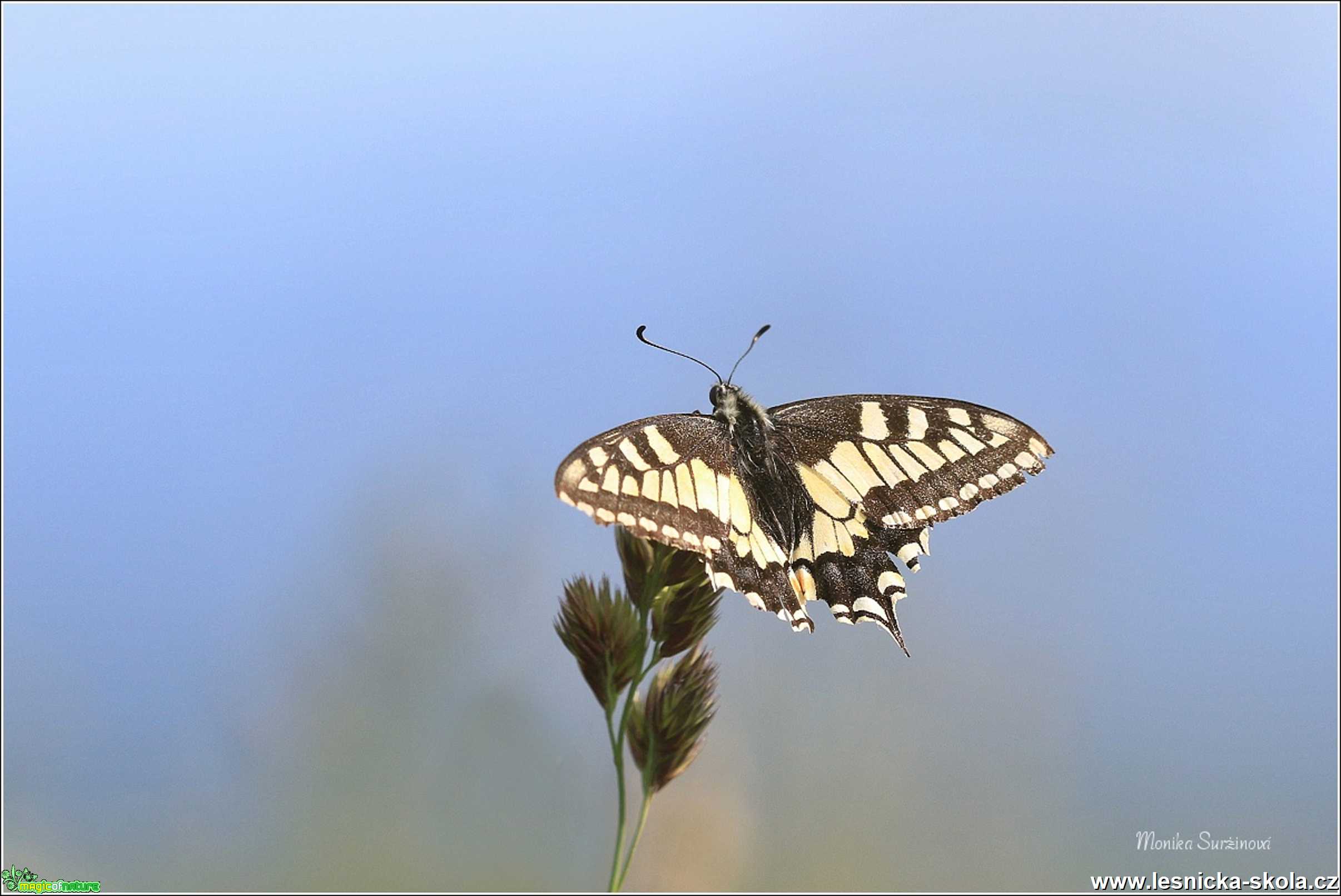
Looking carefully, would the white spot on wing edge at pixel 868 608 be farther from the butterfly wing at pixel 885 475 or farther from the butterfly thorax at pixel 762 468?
the butterfly thorax at pixel 762 468

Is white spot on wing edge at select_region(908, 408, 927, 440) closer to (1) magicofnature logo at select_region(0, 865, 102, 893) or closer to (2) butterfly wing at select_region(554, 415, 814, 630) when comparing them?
(2) butterfly wing at select_region(554, 415, 814, 630)

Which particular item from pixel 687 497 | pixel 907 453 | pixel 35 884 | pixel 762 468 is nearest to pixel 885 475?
pixel 907 453

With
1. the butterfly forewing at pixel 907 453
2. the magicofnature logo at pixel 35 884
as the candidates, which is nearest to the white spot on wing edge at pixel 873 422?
the butterfly forewing at pixel 907 453

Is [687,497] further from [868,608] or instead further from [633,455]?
[868,608]

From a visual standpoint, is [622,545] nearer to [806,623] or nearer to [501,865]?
[806,623]

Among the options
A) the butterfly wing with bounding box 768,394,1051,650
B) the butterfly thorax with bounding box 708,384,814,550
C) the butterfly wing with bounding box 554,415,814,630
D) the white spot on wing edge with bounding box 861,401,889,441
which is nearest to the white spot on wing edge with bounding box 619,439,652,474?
the butterfly wing with bounding box 554,415,814,630

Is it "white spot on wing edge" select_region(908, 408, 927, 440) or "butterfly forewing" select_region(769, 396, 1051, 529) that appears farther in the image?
"white spot on wing edge" select_region(908, 408, 927, 440)

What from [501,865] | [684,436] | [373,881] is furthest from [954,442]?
[373,881]
